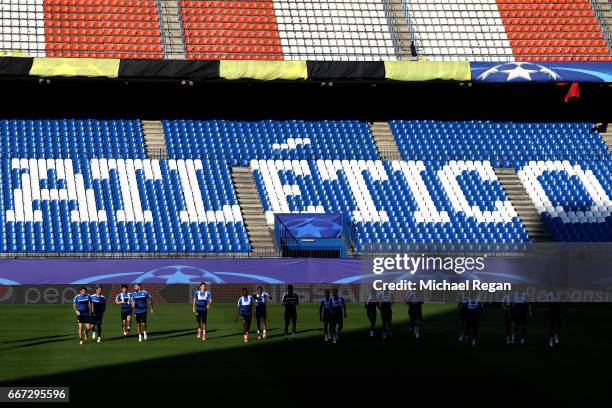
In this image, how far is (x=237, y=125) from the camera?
48688mm

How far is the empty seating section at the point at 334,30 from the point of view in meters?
48.5

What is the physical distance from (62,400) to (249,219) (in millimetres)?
24957

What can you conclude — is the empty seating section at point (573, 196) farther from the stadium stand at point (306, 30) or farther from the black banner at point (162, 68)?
the black banner at point (162, 68)

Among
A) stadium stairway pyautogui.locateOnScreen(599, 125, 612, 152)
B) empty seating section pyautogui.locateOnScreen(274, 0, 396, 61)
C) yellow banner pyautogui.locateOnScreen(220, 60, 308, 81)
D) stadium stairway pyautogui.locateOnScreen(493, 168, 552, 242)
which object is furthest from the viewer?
stadium stairway pyautogui.locateOnScreen(599, 125, 612, 152)

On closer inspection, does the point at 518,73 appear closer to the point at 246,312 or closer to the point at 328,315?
the point at 328,315

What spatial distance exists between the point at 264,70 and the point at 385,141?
291 inches

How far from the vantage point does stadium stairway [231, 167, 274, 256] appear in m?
41.6

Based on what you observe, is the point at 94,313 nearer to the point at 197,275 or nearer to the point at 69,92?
the point at 197,275

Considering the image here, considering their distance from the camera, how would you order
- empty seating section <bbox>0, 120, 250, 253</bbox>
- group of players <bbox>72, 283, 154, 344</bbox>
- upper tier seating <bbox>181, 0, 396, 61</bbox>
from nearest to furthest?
group of players <bbox>72, 283, 154, 344</bbox>, empty seating section <bbox>0, 120, 250, 253</bbox>, upper tier seating <bbox>181, 0, 396, 61</bbox>

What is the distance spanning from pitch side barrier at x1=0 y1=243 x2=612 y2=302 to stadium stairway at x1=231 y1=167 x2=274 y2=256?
2713 mm
